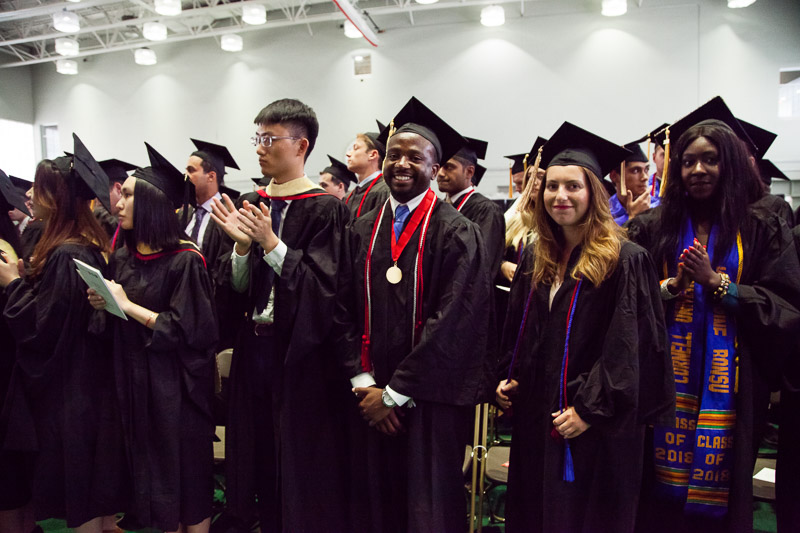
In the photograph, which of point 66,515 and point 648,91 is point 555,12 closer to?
point 648,91

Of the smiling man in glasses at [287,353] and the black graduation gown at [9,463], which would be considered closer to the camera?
the smiling man in glasses at [287,353]

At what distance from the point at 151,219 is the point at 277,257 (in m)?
0.76

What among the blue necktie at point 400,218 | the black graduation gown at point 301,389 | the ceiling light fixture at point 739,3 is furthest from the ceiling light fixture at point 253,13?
the blue necktie at point 400,218

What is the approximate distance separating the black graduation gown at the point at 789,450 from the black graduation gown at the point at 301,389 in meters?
2.14

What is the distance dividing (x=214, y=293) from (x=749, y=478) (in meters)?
2.73

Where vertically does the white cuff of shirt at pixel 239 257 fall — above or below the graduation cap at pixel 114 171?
below

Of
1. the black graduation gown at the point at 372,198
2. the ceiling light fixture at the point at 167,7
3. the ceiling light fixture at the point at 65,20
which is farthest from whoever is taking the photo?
the ceiling light fixture at the point at 65,20

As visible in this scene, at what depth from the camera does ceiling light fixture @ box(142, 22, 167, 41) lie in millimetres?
10328

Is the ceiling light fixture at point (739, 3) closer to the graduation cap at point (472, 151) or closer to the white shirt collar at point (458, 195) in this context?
the graduation cap at point (472, 151)

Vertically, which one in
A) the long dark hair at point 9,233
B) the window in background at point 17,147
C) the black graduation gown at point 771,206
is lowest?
the long dark hair at point 9,233

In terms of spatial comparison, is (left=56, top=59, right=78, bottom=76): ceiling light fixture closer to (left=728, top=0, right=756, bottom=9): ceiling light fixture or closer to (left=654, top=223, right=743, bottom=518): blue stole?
(left=728, top=0, right=756, bottom=9): ceiling light fixture

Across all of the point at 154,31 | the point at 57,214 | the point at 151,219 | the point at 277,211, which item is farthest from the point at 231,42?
the point at 277,211

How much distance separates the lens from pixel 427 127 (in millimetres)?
2730

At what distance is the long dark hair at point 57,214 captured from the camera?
9.09ft
